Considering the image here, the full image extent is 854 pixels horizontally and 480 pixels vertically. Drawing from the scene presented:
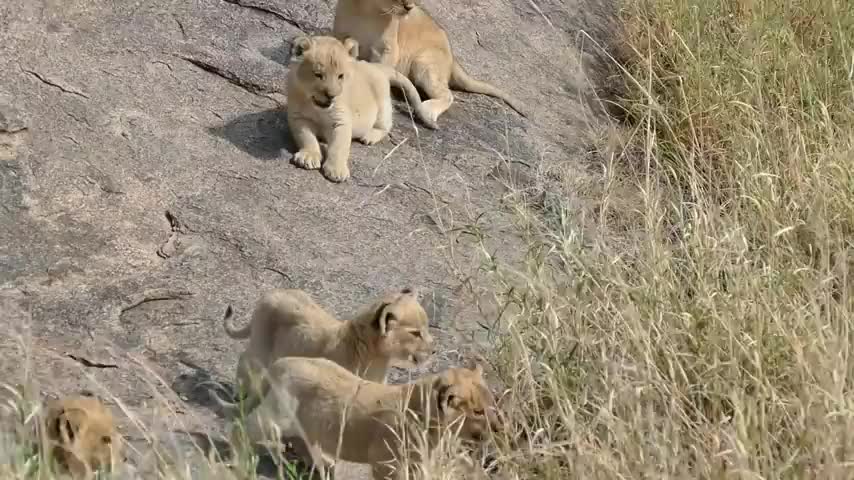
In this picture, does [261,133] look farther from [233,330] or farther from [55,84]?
[233,330]

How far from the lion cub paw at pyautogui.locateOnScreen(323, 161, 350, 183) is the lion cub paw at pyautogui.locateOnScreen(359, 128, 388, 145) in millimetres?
452

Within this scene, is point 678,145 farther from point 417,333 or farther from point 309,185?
point 417,333

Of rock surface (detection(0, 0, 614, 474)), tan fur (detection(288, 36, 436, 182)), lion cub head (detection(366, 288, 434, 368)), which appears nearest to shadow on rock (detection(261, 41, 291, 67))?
rock surface (detection(0, 0, 614, 474))

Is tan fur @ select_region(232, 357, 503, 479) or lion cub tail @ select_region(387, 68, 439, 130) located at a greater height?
tan fur @ select_region(232, 357, 503, 479)

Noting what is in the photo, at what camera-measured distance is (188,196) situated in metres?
6.25

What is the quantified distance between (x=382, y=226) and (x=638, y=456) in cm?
302

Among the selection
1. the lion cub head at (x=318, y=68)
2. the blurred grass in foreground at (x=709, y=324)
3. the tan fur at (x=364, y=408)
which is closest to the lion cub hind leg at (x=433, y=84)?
the lion cub head at (x=318, y=68)

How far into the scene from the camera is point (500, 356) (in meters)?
4.77

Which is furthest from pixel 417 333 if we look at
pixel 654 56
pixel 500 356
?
pixel 654 56

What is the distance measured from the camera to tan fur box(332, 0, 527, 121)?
26.0 ft

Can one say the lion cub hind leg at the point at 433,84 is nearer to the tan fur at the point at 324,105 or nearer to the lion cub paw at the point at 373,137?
the lion cub paw at the point at 373,137

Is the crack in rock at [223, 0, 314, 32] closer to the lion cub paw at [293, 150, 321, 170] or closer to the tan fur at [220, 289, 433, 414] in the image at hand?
the lion cub paw at [293, 150, 321, 170]

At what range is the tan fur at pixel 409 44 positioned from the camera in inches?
312

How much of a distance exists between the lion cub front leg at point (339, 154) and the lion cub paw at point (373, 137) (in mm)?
200
